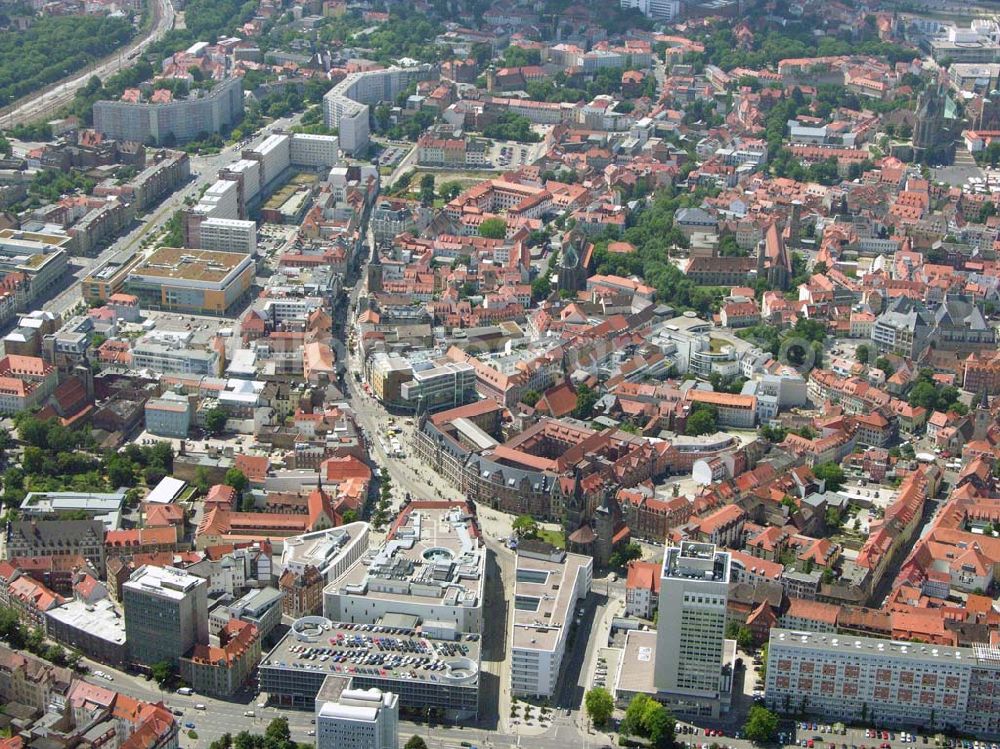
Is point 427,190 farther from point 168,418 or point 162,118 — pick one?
point 168,418

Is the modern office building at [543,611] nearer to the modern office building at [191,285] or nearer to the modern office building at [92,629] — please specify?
the modern office building at [92,629]

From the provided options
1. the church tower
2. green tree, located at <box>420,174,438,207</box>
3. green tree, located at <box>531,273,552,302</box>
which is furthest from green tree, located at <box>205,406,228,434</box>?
green tree, located at <box>420,174,438,207</box>

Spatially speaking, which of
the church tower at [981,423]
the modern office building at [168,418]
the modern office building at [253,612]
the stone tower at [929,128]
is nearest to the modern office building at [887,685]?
the modern office building at [253,612]

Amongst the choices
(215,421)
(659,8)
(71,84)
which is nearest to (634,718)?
(215,421)

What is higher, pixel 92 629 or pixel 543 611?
pixel 543 611

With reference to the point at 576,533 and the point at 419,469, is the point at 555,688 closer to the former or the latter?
the point at 576,533

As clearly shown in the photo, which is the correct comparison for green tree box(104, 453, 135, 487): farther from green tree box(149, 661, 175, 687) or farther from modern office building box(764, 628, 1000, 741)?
modern office building box(764, 628, 1000, 741)
